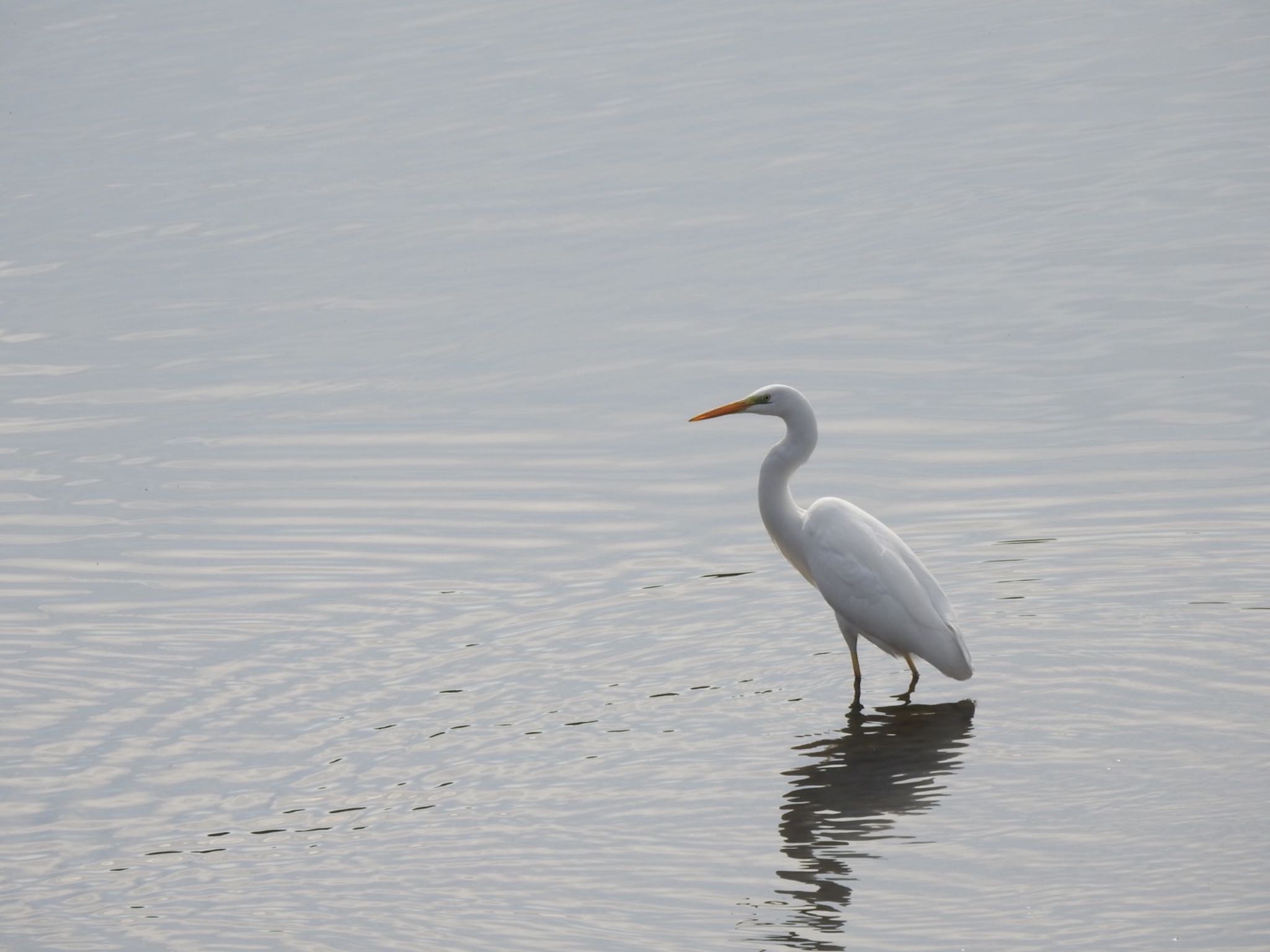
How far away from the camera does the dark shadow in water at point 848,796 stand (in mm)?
5742

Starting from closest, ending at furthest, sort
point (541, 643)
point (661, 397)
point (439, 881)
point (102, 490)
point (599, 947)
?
point (599, 947)
point (439, 881)
point (541, 643)
point (102, 490)
point (661, 397)

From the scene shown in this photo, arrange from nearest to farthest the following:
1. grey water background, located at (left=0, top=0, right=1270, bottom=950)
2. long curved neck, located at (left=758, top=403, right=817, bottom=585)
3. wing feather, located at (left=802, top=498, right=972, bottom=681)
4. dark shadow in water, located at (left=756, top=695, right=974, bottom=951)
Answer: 1. dark shadow in water, located at (left=756, top=695, right=974, bottom=951)
2. grey water background, located at (left=0, top=0, right=1270, bottom=950)
3. wing feather, located at (left=802, top=498, right=972, bottom=681)
4. long curved neck, located at (left=758, top=403, right=817, bottom=585)

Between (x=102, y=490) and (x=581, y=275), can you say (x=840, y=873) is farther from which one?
(x=581, y=275)

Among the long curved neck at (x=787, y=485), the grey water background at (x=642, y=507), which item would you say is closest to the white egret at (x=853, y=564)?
the long curved neck at (x=787, y=485)

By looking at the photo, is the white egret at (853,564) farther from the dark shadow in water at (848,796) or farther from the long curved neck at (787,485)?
the dark shadow in water at (848,796)

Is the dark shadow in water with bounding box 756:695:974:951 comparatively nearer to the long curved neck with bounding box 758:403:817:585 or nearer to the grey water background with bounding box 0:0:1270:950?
the grey water background with bounding box 0:0:1270:950

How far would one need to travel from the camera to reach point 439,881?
6219 mm

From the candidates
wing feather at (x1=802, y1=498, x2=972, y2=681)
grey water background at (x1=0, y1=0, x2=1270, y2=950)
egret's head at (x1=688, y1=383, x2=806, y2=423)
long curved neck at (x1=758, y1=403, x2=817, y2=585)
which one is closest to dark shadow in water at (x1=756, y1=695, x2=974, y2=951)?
grey water background at (x1=0, y1=0, x2=1270, y2=950)

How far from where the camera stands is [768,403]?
830 cm

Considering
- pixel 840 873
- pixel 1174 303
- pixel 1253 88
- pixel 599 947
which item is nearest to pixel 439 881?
pixel 599 947

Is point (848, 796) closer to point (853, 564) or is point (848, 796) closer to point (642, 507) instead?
point (853, 564)

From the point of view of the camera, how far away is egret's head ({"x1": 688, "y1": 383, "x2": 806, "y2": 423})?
823cm

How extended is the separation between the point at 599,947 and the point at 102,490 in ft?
19.8

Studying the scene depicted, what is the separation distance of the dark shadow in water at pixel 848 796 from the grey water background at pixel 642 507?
0.02m
